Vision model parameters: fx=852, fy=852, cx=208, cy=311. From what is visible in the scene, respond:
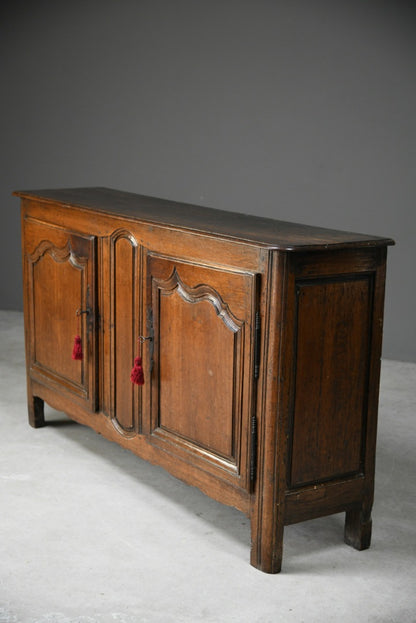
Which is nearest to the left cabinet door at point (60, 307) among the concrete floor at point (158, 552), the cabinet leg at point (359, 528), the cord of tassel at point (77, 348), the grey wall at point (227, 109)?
the cord of tassel at point (77, 348)

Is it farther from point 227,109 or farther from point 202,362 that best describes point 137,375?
point 227,109

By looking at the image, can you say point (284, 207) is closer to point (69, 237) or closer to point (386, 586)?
point (69, 237)

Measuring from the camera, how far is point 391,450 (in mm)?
3758

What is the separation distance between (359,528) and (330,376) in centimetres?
56

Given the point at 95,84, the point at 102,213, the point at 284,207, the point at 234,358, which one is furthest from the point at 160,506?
the point at 95,84

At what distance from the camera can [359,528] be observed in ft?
9.26

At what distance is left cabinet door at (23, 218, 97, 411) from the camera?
3.40 meters

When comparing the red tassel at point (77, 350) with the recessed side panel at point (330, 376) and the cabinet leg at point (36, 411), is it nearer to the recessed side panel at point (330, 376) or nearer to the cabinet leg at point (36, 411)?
the cabinet leg at point (36, 411)

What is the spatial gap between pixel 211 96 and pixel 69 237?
2394mm

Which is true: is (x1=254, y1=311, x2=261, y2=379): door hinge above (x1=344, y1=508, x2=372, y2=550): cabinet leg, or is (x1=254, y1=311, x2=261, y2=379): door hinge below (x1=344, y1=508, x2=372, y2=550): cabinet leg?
above

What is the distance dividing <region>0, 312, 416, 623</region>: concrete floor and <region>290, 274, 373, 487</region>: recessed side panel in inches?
12.9

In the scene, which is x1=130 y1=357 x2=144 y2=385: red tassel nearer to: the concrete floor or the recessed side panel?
the concrete floor

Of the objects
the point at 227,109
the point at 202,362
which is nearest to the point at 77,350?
the point at 202,362

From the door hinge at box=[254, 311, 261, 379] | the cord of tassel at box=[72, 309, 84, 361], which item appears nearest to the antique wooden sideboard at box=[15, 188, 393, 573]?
the door hinge at box=[254, 311, 261, 379]
